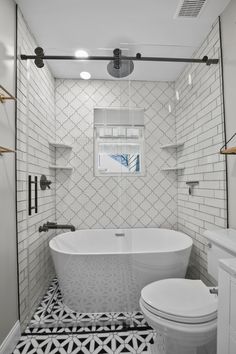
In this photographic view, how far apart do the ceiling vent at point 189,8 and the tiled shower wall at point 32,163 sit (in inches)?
53.1

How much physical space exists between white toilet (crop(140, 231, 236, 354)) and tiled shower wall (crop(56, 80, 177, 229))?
3.82ft

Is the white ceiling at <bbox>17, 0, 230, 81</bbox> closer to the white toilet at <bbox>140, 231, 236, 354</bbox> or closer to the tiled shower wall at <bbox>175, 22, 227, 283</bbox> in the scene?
the tiled shower wall at <bbox>175, 22, 227, 283</bbox>

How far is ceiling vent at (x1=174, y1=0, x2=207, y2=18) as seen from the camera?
5.14 ft

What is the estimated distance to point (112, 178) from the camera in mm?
2680

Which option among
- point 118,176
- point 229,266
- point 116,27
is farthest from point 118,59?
point 229,266

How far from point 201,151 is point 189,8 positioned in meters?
1.24

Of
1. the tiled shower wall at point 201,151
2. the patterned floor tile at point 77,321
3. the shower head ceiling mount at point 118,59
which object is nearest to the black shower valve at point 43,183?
the shower head ceiling mount at point 118,59

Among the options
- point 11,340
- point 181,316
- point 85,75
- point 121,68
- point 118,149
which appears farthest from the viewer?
point 118,149

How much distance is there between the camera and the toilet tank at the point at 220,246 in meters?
1.27

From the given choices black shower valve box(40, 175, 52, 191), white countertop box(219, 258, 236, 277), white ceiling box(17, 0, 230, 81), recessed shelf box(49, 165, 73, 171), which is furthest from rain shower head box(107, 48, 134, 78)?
white countertop box(219, 258, 236, 277)

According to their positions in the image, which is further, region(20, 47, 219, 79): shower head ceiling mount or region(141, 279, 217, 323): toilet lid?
region(20, 47, 219, 79): shower head ceiling mount

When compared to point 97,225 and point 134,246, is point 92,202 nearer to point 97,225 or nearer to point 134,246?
point 97,225

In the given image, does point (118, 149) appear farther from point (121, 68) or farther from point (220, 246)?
point (220, 246)

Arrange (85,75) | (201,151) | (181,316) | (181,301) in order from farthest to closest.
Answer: (85,75), (201,151), (181,301), (181,316)
